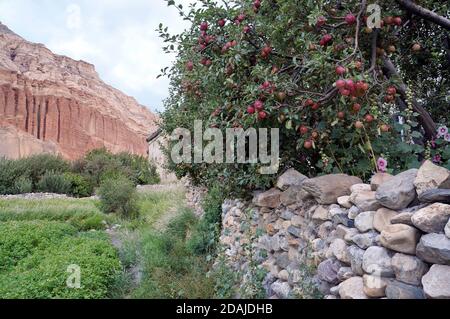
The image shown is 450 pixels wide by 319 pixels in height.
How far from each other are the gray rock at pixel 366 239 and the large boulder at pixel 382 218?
1.9 inches

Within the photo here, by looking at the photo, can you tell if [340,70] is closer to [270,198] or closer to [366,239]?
[366,239]

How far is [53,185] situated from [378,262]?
46.8 ft

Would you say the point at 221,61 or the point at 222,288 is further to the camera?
the point at 221,61

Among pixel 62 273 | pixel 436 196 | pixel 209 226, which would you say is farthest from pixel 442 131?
pixel 62 273

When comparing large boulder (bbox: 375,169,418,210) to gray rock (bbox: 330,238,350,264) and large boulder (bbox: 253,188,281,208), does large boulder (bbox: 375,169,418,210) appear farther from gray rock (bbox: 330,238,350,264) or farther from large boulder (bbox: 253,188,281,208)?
large boulder (bbox: 253,188,281,208)

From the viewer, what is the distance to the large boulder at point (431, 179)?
156 cm

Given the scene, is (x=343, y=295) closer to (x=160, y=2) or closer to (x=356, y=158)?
(x=356, y=158)

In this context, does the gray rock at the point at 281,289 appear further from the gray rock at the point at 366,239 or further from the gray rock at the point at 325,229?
the gray rock at the point at 366,239

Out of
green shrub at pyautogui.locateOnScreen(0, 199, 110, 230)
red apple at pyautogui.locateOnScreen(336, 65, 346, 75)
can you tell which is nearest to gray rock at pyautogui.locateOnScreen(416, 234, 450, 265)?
red apple at pyautogui.locateOnScreen(336, 65, 346, 75)

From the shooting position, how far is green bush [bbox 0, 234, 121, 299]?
3309 mm

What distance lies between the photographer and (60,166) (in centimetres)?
1587

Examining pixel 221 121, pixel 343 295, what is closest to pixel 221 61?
pixel 221 121

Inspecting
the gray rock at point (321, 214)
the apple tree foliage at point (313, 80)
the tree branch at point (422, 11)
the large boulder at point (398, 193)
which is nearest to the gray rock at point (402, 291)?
the large boulder at point (398, 193)

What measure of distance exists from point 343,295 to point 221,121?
6.25 feet
